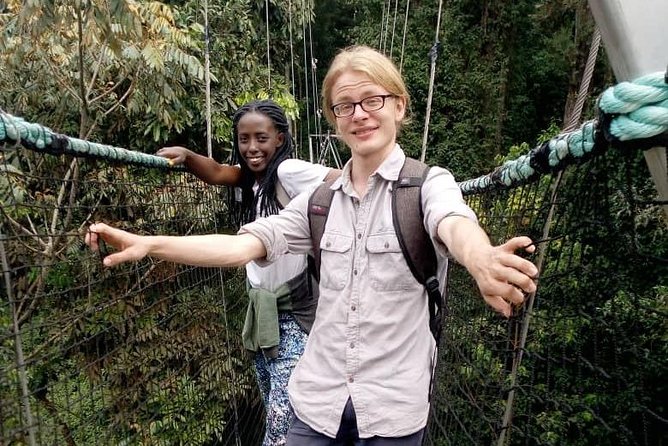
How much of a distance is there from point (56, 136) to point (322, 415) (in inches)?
19.6

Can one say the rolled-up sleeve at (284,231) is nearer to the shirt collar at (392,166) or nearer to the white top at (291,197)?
the shirt collar at (392,166)

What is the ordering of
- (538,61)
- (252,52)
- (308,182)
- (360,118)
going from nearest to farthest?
(360,118) < (308,182) < (252,52) < (538,61)

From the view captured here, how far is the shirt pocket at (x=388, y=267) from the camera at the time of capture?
68 cm

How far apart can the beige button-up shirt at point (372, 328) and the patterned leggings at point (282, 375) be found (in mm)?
444

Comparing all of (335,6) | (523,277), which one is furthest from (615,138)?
(335,6)

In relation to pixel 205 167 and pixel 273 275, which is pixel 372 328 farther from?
pixel 205 167

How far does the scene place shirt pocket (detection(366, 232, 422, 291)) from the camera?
2.24 feet

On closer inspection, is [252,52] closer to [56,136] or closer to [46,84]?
[46,84]

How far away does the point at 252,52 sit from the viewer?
3537 mm

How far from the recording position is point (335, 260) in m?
0.73

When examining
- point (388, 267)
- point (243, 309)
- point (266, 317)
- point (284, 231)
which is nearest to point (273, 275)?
point (266, 317)

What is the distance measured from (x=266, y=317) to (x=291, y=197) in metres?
0.22

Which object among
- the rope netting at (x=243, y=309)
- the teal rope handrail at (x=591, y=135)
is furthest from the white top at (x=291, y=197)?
the teal rope handrail at (x=591, y=135)

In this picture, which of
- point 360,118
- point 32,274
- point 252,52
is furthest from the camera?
point 252,52
